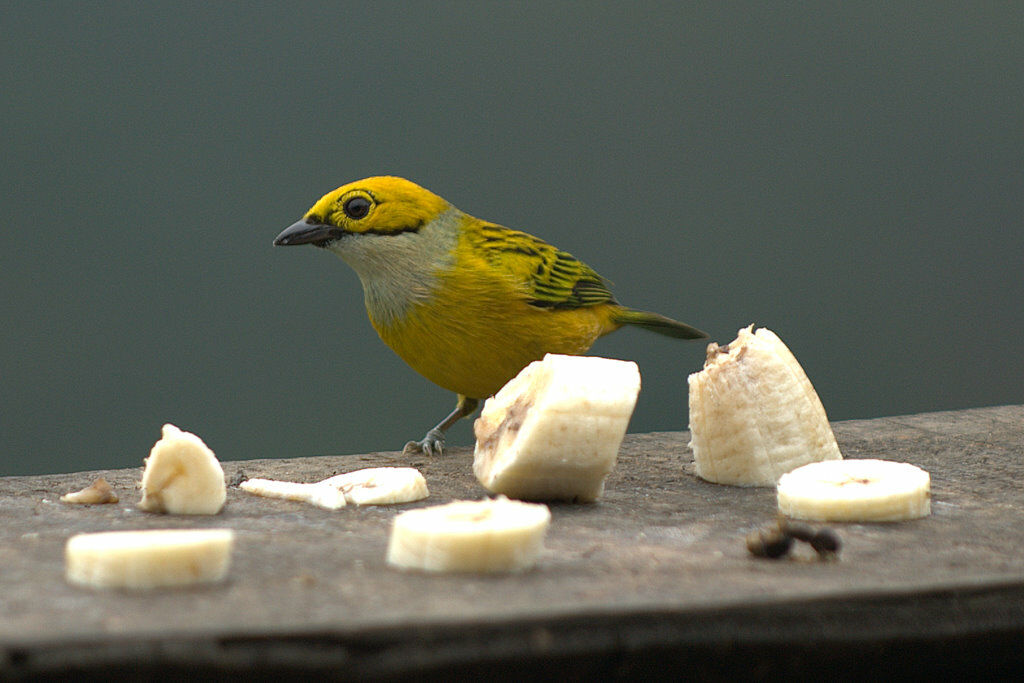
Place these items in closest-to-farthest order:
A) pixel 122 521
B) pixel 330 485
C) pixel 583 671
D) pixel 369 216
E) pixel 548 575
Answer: pixel 583 671 → pixel 548 575 → pixel 122 521 → pixel 330 485 → pixel 369 216

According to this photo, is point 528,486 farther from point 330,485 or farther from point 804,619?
point 804,619

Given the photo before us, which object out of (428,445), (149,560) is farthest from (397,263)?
(149,560)

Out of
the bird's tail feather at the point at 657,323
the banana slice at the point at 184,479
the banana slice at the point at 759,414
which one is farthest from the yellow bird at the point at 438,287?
the banana slice at the point at 184,479

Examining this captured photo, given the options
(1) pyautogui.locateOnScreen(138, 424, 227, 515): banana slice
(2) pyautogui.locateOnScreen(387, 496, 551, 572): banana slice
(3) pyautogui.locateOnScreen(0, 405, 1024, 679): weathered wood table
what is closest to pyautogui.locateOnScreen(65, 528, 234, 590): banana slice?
(3) pyautogui.locateOnScreen(0, 405, 1024, 679): weathered wood table

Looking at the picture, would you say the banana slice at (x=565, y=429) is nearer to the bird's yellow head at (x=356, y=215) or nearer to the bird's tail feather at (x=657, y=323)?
the bird's yellow head at (x=356, y=215)

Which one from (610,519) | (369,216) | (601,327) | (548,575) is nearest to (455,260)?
(369,216)
